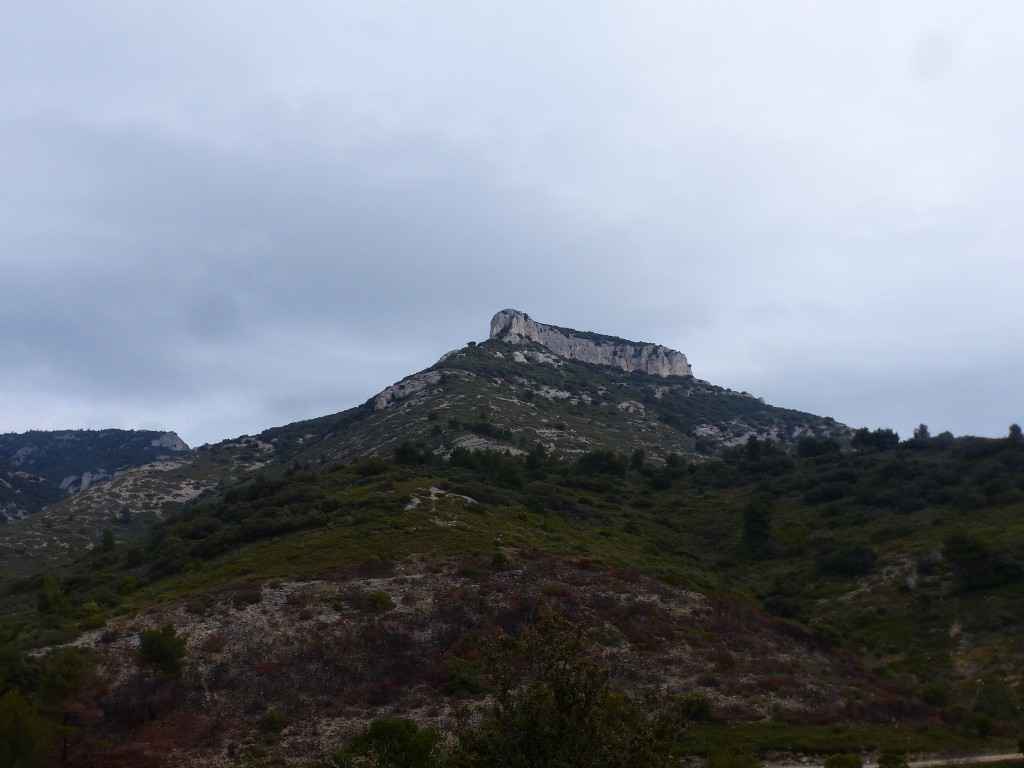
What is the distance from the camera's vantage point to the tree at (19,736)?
730 inches

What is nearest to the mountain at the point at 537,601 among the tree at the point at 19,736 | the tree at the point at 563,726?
the tree at the point at 563,726

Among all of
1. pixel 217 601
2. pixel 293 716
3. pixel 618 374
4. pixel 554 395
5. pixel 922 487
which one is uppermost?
pixel 618 374

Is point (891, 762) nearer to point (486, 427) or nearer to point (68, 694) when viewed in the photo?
point (68, 694)

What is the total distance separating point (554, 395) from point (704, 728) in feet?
372

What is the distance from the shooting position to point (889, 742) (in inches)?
928

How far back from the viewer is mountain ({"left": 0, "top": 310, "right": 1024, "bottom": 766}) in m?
24.7

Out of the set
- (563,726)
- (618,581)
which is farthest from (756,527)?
(563,726)

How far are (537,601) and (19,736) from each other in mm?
23493

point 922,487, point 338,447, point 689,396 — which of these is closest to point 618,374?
point 689,396

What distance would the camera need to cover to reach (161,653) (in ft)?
89.0

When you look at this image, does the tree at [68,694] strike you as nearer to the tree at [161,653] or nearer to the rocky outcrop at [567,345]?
the tree at [161,653]

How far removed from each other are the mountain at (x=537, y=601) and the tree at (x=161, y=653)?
0.31 ft

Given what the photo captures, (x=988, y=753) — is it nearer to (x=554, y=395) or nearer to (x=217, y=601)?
(x=217, y=601)

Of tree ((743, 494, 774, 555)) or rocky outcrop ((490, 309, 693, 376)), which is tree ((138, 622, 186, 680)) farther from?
rocky outcrop ((490, 309, 693, 376))
